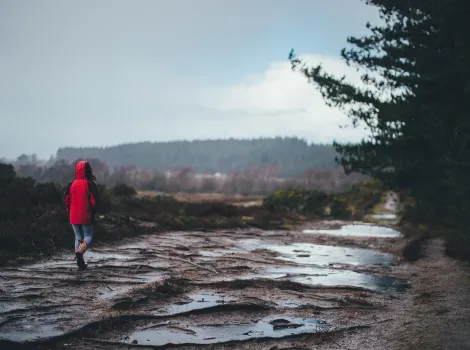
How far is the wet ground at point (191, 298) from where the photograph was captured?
6059mm

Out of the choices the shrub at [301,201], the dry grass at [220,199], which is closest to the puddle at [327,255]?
the shrub at [301,201]

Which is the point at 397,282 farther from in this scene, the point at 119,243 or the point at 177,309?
the point at 119,243

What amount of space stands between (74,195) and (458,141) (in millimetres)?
9657

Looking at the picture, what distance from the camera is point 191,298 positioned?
8.08 metres

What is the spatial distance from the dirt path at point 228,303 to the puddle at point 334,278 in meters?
0.03

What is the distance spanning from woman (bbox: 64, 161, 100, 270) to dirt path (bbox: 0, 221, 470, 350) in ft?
1.78

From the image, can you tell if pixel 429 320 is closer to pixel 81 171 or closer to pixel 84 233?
pixel 84 233

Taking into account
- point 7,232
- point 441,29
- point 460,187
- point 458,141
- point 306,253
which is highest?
point 441,29

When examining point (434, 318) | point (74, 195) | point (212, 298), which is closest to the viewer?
point (434, 318)

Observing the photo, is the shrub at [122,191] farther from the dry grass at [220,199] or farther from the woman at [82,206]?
the woman at [82,206]

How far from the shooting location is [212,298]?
8133mm

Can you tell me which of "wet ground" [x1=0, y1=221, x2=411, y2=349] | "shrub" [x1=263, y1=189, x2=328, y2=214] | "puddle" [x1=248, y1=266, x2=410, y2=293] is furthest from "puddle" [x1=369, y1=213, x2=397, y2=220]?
"puddle" [x1=248, y1=266, x2=410, y2=293]

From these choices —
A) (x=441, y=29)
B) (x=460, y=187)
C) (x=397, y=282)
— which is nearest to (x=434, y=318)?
(x=397, y=282)

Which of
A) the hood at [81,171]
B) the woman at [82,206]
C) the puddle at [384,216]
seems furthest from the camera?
the puddle at [384,216]
